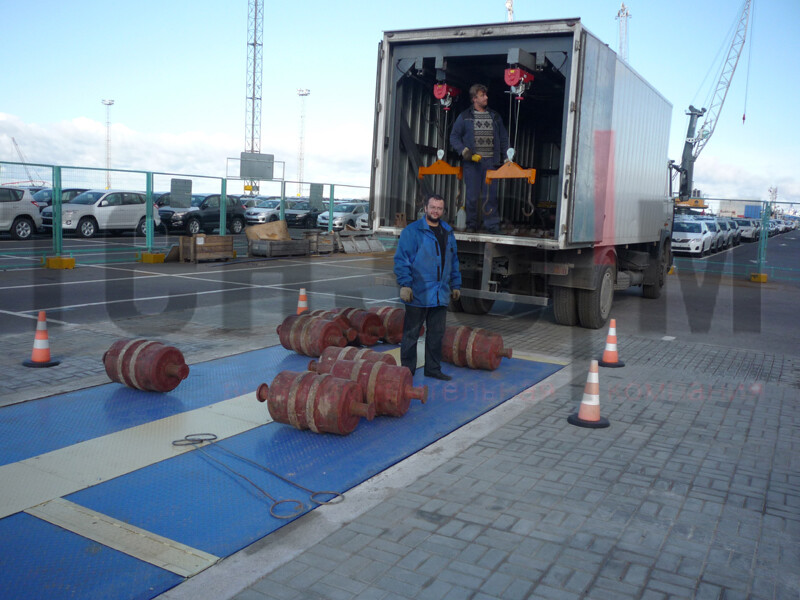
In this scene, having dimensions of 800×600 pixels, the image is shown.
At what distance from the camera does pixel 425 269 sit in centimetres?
715

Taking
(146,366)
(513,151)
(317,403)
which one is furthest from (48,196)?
(317,403)

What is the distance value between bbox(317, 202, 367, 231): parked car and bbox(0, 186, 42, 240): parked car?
1168 cm

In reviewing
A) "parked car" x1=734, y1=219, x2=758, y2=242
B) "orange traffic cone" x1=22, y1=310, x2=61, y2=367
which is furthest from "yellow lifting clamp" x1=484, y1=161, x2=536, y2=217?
"parked car" x1=734, y1=219, x2=758, y2=242

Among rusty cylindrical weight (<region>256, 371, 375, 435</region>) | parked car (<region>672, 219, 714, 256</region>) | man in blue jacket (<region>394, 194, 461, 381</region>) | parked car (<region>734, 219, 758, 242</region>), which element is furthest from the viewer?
parked car (<region>734, 219, 758, 242</region>)

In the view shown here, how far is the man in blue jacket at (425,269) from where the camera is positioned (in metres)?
7.16

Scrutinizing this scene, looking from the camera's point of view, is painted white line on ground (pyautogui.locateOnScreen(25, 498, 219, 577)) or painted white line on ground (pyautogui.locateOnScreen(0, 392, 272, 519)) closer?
painted white line on ground (pyautogui.locateOnScreen(25, 498, 219, 577))

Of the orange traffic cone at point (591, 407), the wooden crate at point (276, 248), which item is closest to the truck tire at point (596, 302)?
the orange traffic cone at point (591, 407)

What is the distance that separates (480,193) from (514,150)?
3.20ft

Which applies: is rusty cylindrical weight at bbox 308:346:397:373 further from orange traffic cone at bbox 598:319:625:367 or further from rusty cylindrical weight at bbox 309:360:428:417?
orange traffic cone at bbox 598:319:625:367

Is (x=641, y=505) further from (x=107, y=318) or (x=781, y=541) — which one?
(x=107, y=318)

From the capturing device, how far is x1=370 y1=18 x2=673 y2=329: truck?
896cm

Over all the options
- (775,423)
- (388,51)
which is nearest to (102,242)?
(388,51)

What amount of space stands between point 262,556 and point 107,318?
7804mm

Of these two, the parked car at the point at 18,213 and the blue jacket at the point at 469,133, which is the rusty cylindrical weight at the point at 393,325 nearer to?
the blue jacket at the point at 469,133
